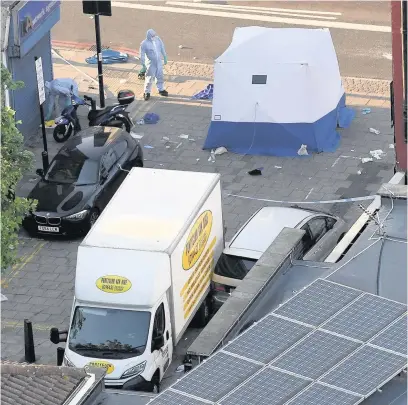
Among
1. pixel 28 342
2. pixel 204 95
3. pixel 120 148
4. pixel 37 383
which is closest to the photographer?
pixel 37 383

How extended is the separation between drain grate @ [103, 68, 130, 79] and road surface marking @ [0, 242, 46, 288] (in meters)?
8.16

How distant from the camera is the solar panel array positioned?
12914 mm

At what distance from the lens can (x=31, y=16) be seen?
84.2ft

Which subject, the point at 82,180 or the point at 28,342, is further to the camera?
the point at 82,180

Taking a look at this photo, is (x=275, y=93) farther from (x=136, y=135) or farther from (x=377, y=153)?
(x=136, y=135)

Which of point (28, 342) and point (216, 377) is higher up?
point (216, 377)

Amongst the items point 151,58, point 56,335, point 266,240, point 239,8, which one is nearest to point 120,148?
point 151,58

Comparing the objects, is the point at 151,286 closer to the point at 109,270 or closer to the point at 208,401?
the point at 109,270

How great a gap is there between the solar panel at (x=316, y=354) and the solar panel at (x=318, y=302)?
0.41 meters

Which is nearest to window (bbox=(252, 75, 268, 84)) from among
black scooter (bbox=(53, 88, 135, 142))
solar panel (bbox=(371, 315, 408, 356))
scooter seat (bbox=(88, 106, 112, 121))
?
black scooter (bbox=(53, 88, 135, 142))

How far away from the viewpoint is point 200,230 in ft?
64.4

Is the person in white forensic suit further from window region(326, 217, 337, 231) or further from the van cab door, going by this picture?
the van cab door

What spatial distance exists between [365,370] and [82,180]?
35.5ft

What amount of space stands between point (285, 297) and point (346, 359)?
11.8 feet
